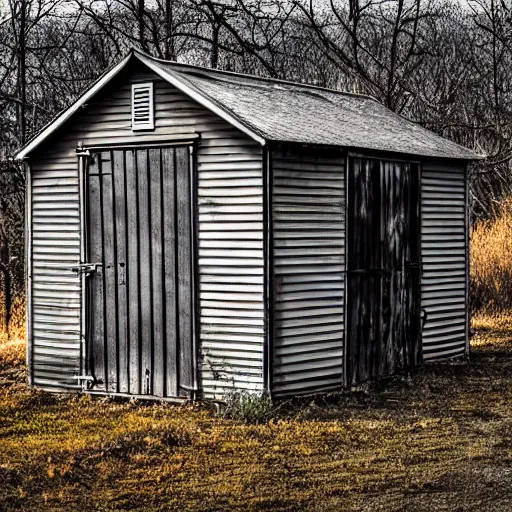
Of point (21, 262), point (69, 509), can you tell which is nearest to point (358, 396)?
point (69, 509)

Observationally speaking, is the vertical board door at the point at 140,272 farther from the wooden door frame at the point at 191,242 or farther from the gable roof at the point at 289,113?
the gable roof at the point at 289,113

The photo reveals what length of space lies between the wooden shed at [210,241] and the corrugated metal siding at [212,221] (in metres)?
0.02

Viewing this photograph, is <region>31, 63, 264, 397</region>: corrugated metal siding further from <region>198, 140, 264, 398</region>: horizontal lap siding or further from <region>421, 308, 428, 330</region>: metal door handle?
<region>421, 308, 428, 330</region>: metal door handle

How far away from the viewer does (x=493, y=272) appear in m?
20.9

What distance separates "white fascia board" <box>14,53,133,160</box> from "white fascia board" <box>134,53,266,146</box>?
1.07 feet

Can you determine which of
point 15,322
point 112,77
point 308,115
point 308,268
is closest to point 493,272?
point 308,115

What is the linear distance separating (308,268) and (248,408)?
1.93m

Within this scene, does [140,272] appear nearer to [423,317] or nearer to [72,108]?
[72,108]

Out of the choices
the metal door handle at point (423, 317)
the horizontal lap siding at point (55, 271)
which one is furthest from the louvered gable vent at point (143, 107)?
the metal door handle at point (423, 317)

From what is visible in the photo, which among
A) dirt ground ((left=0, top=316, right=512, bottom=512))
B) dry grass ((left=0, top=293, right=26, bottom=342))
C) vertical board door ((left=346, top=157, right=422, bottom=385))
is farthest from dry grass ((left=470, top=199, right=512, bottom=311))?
dry grass ((left=0, top=293, right=26, bottom=342))

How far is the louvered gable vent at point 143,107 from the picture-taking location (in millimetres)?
12508

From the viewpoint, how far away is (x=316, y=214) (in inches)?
488

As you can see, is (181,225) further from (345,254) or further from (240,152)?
(345,254)

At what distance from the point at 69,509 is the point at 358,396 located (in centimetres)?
533
